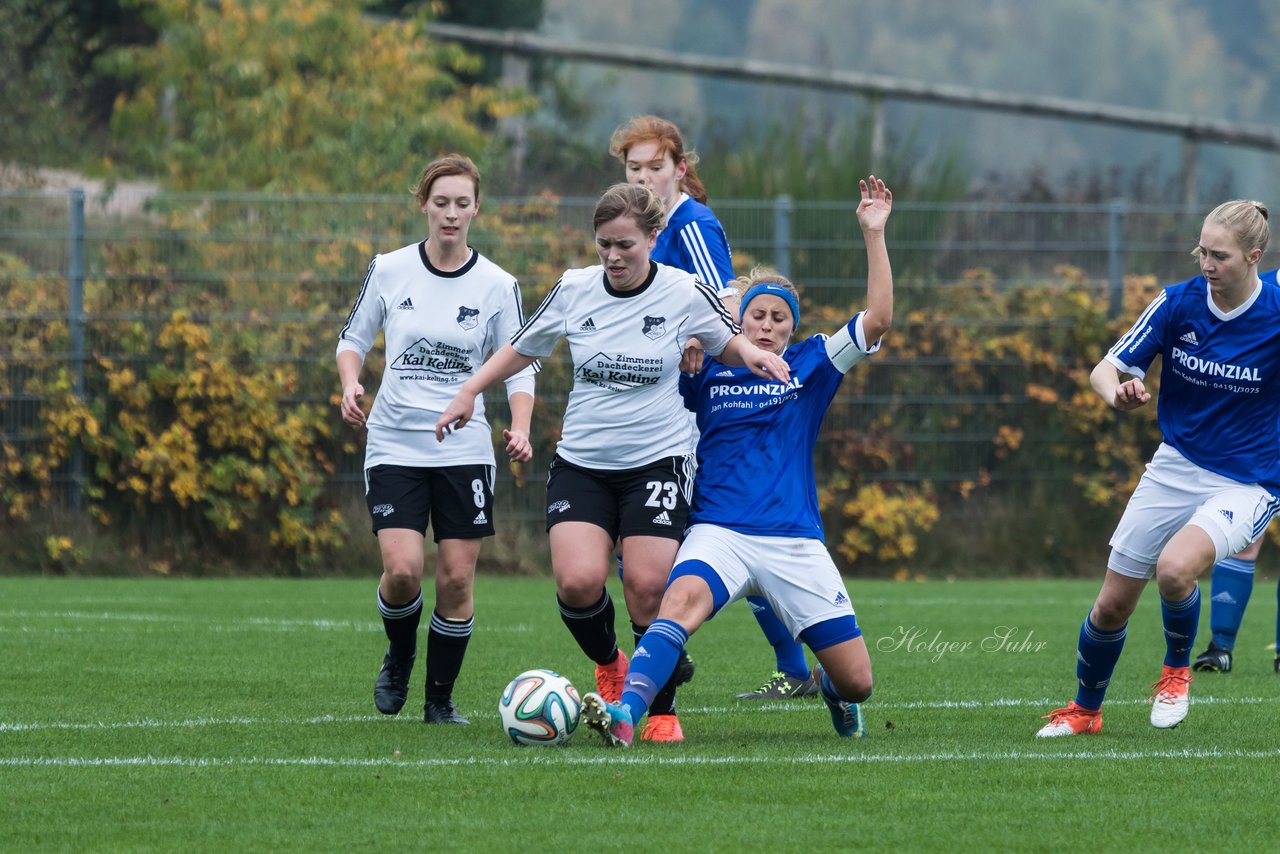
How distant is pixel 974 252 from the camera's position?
15422mm

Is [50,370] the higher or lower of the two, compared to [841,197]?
lower

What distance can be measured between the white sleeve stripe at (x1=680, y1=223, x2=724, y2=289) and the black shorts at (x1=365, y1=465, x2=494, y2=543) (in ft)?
3.85

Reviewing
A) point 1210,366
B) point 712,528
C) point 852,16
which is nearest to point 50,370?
point 712,528

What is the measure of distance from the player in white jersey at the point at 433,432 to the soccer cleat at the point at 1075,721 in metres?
2.12

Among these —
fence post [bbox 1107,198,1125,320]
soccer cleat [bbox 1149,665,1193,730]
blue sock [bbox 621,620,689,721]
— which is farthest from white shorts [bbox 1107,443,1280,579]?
fence post [bbox 1107,198,1125,320]

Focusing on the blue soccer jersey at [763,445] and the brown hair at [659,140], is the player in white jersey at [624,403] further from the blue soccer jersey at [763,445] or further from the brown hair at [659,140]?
the brown hair at [659,140]

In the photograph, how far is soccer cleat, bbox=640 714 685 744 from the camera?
6238mm

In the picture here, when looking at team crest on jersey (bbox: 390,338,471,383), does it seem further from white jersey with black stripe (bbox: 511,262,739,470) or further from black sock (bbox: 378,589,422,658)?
black sock (bbox: 378,589,422,658)

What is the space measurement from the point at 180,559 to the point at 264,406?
1308mm

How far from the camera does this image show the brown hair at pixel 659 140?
732 centimetres

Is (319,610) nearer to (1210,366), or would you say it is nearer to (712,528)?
Answer: (712,528)
